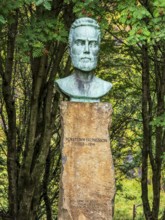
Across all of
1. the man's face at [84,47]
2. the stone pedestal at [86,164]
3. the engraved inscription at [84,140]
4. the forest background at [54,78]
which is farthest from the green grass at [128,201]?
the man's face at [84,47]

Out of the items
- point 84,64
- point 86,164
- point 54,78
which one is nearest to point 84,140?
point 86,164

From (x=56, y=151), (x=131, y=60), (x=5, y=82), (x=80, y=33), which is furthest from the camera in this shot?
(x=56, y=151)

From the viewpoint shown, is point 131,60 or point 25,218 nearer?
point 25,218

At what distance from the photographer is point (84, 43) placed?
20.1ft

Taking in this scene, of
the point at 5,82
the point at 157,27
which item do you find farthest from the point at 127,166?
the point at 157,27

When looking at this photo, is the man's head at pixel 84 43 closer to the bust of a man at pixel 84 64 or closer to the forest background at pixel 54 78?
the bust of a man at pixel 84 64

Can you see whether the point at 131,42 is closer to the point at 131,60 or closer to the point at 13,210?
the point at 13,210

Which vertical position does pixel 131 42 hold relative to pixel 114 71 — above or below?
below

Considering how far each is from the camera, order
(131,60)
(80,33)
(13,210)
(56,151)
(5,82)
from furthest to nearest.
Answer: (56,151), (131,60), (13,210), (5,82), (80,33)

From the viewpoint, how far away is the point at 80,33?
609 centimetres

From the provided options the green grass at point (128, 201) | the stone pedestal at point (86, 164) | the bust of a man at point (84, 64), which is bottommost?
the green grass at point (128, 201)

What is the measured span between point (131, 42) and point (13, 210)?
15.0ft

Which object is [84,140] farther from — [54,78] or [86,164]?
[54,78]

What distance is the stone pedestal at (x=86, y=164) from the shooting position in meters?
6.00
